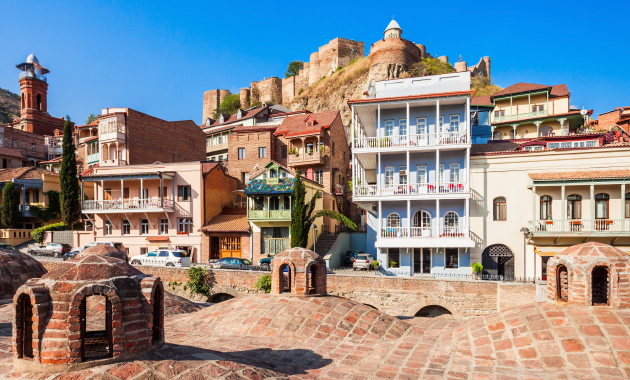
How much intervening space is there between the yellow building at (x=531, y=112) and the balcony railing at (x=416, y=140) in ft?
62.3

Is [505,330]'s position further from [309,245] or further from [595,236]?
[309,245]

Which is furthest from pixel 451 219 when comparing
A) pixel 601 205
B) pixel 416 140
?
pixel 601 205

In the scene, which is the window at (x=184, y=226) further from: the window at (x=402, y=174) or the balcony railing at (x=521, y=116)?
the balcony railing at (x=521, y=116)

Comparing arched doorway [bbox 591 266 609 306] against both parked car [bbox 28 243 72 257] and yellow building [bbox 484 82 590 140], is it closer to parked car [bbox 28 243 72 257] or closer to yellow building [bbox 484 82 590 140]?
yellow building [bbox 484 82 590 140]

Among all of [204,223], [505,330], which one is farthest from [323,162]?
[505,330]

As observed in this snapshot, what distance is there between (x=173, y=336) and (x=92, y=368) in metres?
5.15

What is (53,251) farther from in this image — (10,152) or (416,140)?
(416,140)

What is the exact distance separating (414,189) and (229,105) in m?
60.0

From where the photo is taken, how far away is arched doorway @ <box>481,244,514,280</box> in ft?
79.3

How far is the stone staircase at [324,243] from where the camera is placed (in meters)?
29.6

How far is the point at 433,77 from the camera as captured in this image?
87.2 feet

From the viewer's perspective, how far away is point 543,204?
23.8m

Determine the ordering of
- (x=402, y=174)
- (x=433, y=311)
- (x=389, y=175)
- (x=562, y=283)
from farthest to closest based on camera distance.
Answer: (x=389, y=175) < (x=402, y=174) < (x=433, y=311) < (x=562, y=283)

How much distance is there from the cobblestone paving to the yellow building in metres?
33.9
